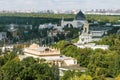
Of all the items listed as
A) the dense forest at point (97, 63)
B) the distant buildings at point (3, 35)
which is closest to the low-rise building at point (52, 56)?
the dense forest at point (97, 63)

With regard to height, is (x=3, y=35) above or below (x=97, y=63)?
below

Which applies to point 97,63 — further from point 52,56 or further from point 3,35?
point 3,35

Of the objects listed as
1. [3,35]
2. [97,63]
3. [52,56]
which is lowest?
[3,35]

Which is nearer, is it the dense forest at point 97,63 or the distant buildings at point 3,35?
the dense forest at point 97,63

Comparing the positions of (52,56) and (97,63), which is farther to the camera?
(52,56)

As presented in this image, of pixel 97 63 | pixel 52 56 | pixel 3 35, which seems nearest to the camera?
pixel 97 63

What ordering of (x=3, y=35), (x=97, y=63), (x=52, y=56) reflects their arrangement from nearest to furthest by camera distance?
(x=97, y=63) → (x=52, y=56) → (x=3, y=35)

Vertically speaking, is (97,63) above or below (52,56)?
above

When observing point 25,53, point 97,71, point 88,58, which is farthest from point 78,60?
point 97,71

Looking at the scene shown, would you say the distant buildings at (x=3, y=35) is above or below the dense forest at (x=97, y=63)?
below

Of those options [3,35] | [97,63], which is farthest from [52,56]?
[3,35]

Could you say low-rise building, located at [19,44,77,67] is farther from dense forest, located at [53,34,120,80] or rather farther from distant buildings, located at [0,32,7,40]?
distant buildings, located at [0,32,7,40]

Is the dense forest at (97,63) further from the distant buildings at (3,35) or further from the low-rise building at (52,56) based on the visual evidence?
the distant buildings at (3,35)
